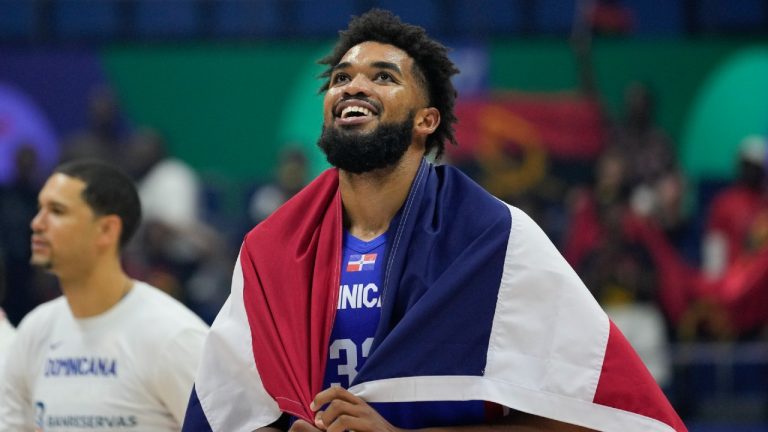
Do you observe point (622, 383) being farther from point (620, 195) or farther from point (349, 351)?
point (620, 195)

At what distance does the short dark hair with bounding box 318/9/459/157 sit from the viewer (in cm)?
393

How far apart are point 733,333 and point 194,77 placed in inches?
201

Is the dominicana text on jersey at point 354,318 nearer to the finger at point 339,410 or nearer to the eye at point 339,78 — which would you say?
the finger at point 339,410

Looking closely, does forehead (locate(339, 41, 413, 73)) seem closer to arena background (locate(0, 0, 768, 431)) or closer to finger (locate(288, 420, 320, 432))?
finger (locate(288, 420, 320, 432))

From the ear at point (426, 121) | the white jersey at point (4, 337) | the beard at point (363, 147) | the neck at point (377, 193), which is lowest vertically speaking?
the white jersey at point (4, 337)

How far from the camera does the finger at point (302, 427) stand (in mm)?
3512

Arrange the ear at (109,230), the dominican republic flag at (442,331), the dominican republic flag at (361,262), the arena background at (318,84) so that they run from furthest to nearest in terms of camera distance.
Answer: the arena background at (318,84) < the ear at (109,230) < the dominican republic flag at (361,262) < the dominican republic flag at (442,331)

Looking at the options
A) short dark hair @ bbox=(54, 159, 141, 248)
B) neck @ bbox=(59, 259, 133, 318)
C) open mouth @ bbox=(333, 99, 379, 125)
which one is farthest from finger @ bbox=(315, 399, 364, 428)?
short dark hair @ bbox=(54, 159, 141, 248)

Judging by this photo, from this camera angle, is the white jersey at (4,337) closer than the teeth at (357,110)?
No

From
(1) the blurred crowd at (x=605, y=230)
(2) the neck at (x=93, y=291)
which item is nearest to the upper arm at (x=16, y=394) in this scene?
(2) the neck at (x=93, y=291)

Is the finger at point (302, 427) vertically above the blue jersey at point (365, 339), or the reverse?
the blue jersey at point (365, 339)

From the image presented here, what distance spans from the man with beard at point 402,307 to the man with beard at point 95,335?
3.37 feet

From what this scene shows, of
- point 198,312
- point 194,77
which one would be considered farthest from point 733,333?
point 194,77

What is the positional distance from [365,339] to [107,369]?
162 centimetres
